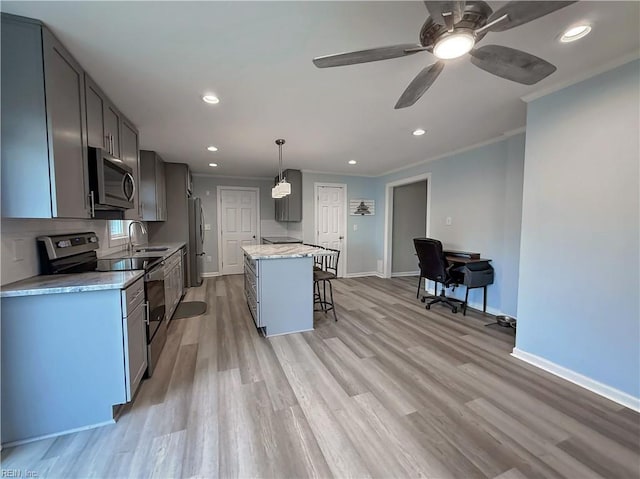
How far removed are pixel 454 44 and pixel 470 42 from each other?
0.23 feet

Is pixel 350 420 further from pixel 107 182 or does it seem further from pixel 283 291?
pixel 107 182

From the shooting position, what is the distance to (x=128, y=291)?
5.68 ft

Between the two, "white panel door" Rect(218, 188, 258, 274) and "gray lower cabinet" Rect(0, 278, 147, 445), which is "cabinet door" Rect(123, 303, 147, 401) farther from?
"white panel door" Rect(218, 188, 258, 274)

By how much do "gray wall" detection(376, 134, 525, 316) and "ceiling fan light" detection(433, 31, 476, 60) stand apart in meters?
2.60

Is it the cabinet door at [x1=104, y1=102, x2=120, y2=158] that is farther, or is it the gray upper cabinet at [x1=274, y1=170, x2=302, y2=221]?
the gray upper cabinet at [x1=274, y1=170, x2=302, y2=221]

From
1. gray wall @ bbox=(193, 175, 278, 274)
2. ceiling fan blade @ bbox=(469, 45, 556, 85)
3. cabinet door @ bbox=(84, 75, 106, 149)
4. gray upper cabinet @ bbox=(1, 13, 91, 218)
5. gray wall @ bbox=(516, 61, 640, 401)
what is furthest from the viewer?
gray wall @ bbox=(193, 175, 278, 274)

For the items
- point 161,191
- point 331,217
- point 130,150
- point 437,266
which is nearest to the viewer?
point 130,150

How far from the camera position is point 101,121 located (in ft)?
7.17

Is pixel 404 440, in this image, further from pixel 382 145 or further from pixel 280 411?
pixel 382 145

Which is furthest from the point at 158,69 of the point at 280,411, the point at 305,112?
the point at 280,411

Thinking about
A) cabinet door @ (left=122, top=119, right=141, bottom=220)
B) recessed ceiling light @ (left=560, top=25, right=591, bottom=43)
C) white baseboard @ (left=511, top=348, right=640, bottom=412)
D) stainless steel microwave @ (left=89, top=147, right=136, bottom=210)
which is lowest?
white baseboard @ (left=511, top=348, right=640, bottom=412)

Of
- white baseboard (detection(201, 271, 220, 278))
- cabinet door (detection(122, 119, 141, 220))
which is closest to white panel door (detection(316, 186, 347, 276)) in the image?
white baseboard (detection(201, 271, 220, 278))

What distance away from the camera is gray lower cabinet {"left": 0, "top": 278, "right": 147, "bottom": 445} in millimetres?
1479

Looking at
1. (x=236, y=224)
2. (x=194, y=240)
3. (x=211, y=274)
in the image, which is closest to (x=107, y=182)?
(x=194, y=240)
